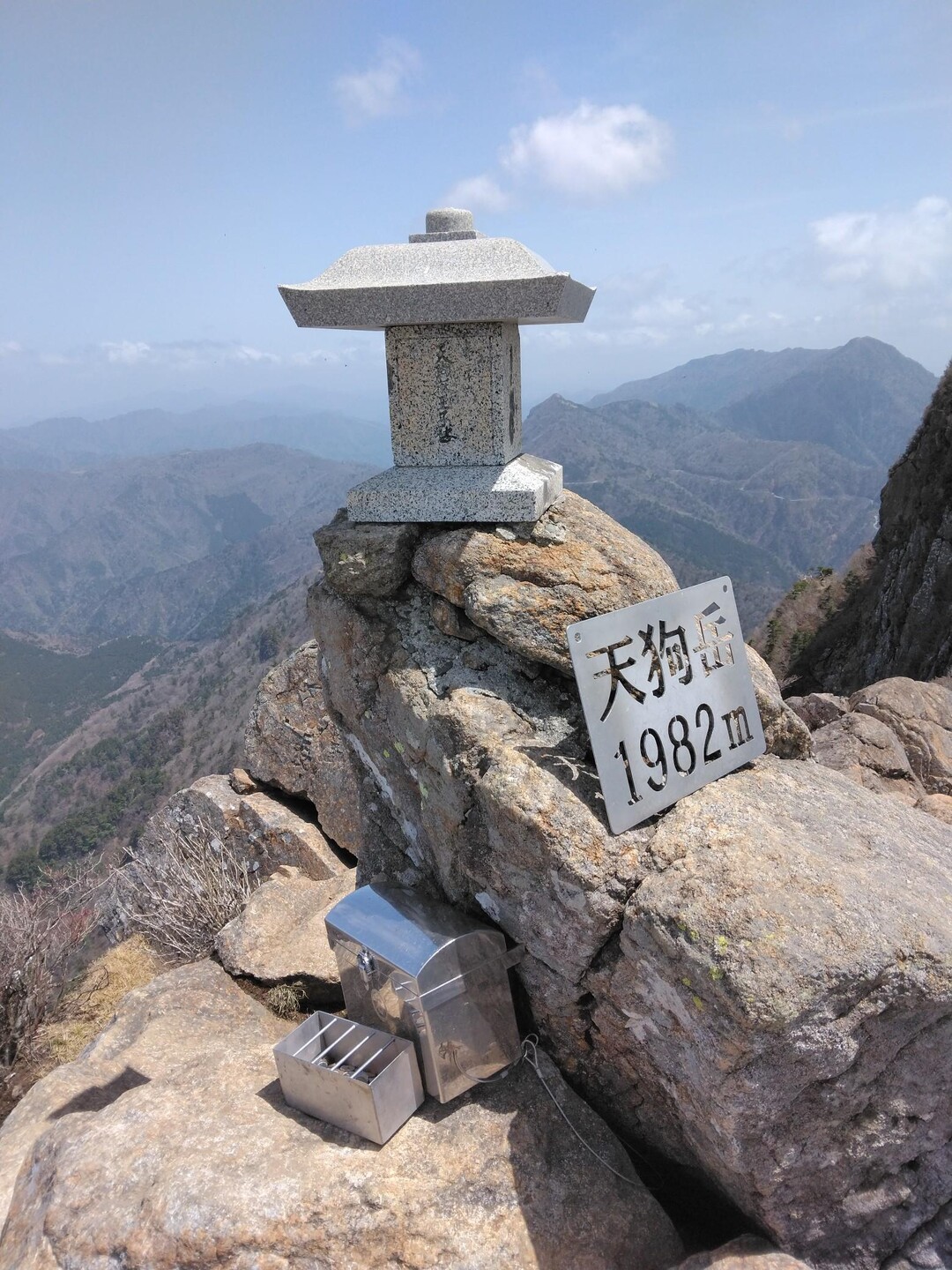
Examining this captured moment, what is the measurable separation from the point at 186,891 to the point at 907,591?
2508 centimetres

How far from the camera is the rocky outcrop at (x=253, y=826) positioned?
987 cm

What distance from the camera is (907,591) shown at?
26.2 meters

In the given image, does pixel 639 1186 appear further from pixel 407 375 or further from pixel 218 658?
pixel 218 658

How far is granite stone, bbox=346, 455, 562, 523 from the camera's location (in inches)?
244

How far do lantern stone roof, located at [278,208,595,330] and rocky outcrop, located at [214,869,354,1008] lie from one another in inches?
203

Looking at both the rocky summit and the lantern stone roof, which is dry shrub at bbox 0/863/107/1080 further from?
the lantern stone roof

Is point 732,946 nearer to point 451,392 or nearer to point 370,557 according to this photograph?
point 370,557

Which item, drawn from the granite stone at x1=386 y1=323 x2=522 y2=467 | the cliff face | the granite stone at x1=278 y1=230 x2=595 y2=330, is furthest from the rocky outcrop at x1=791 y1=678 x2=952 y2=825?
the cliff face

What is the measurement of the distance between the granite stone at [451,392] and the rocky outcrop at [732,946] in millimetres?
1497

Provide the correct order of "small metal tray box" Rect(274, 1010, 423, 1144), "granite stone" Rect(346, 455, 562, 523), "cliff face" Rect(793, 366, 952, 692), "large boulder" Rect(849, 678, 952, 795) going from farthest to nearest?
"cliff face" Rect(793, 366, 952, 692) < "large boulder" Rect(849, 678, 952, 795) < "granite stone" Rect(346, 455, 562, 523) < "small metal tray box" Rect(274, 1010, 423, 1144)

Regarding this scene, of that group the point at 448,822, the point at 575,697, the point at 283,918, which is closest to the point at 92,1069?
the point at 283,918

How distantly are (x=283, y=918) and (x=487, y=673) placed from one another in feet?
11.4

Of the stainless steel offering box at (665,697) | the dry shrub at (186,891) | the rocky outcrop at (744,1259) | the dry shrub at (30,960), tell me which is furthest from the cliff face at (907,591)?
the dry shrub at (30,960)

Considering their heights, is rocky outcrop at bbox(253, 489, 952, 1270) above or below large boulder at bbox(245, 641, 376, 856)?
above
